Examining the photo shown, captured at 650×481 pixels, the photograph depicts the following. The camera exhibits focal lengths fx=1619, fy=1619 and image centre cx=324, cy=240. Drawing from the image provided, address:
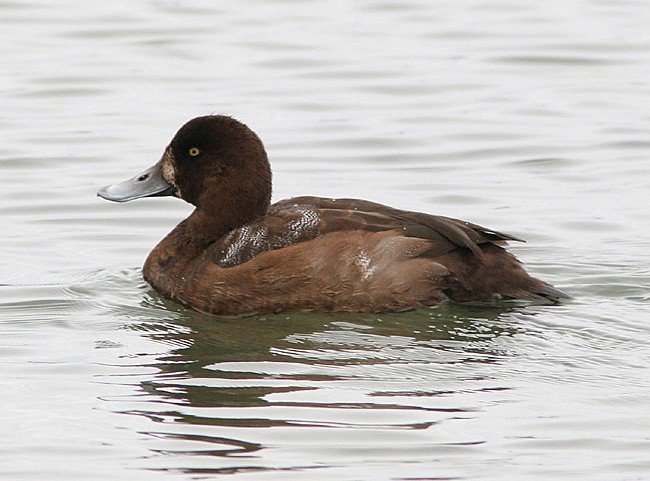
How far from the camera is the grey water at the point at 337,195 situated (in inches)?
247

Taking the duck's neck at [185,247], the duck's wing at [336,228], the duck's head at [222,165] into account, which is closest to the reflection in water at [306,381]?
the duck's neck at [185,247]

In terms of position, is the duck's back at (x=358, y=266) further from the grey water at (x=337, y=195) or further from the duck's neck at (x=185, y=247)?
the duck's neck at (x=185, y=247)

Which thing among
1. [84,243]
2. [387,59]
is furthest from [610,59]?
[84,243]

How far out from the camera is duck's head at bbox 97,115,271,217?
838 cm

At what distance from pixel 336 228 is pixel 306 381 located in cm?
124

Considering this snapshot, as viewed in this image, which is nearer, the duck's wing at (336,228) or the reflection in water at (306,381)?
the reflection in water at (306,381)

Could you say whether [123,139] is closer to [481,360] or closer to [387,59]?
[387,59]

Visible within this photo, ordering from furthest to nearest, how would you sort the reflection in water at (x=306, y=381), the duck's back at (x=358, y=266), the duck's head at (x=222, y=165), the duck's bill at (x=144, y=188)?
the duck's bill at (x=144, y=188)
the duck's head at (x=222, y=165)
the duck's back at (x=358, y=266)
the reflection in water at (x=306, y=381)

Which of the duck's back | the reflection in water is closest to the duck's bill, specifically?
the reflection in water

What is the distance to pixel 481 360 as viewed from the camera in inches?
287

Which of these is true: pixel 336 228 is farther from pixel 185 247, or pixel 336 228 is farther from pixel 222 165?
pixel 185 247

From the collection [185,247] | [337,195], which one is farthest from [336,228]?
[337,195]

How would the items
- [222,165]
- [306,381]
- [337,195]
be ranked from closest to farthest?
[306,381] < [222,165] < [337,195]

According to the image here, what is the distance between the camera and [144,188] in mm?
8805
